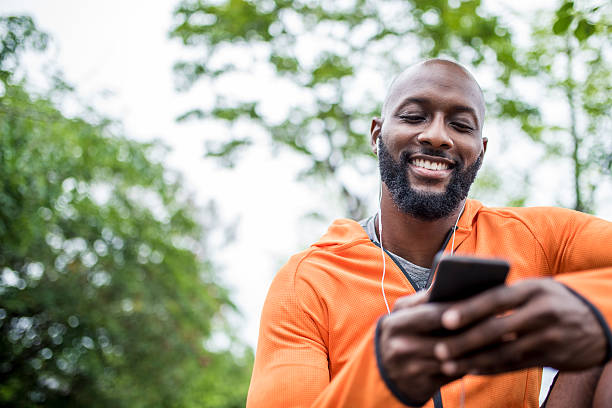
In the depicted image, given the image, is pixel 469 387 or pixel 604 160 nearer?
pixel 469 387

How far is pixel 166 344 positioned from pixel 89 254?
7.53 ft

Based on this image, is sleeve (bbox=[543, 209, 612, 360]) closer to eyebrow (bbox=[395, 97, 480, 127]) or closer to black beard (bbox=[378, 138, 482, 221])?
black beard (bbox=[378, 138, 482, 221])

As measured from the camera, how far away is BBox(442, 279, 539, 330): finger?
1074mm

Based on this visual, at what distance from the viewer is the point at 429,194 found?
2.37 metres

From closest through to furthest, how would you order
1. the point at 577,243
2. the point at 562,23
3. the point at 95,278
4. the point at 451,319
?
the point at 451,319 < the point at 577,243 < the point at 562,23 < the point at 95,278

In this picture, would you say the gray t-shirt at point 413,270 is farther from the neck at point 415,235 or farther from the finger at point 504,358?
the finger at point 504,358

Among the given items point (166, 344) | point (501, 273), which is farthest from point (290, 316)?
point (166, 344)

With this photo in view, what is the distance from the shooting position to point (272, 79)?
11.4m

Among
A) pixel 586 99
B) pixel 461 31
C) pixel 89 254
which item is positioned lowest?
pixel 89 254

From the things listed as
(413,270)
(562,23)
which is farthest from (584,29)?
(413,270)

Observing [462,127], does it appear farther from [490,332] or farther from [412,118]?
[490,332]

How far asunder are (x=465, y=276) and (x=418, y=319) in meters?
0.13

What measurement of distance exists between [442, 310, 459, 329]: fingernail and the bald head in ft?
4.90

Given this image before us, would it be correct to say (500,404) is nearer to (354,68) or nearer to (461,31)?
(461,31)
